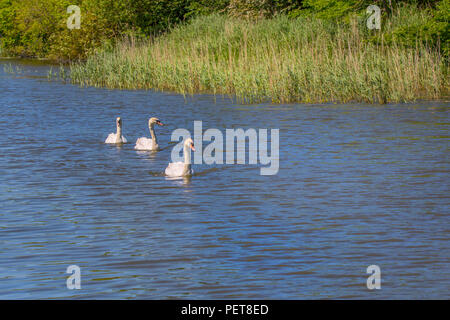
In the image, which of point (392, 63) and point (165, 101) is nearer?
point (392, 63)

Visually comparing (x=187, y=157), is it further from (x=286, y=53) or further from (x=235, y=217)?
(x=286, y=53)

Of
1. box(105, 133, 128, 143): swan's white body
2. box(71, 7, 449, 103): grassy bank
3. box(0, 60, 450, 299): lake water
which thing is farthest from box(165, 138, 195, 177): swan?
box(71, 7, 449, 103): grassy bank

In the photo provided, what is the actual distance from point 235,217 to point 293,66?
1463 centimetres

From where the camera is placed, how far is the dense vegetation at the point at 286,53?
25.1 m

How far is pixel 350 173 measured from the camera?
47.7ft

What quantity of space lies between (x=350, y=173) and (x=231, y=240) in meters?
5.16

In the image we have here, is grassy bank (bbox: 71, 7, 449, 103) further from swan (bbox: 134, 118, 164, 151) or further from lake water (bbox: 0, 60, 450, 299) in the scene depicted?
swan (bbox: 134, 118, 164, 151)

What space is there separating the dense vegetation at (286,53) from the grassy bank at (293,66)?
1.6 inches

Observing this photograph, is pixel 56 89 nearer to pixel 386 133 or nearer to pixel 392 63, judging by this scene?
pixel 392 63

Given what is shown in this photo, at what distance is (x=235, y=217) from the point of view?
11.2 m

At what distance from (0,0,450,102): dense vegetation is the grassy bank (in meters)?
0.04
